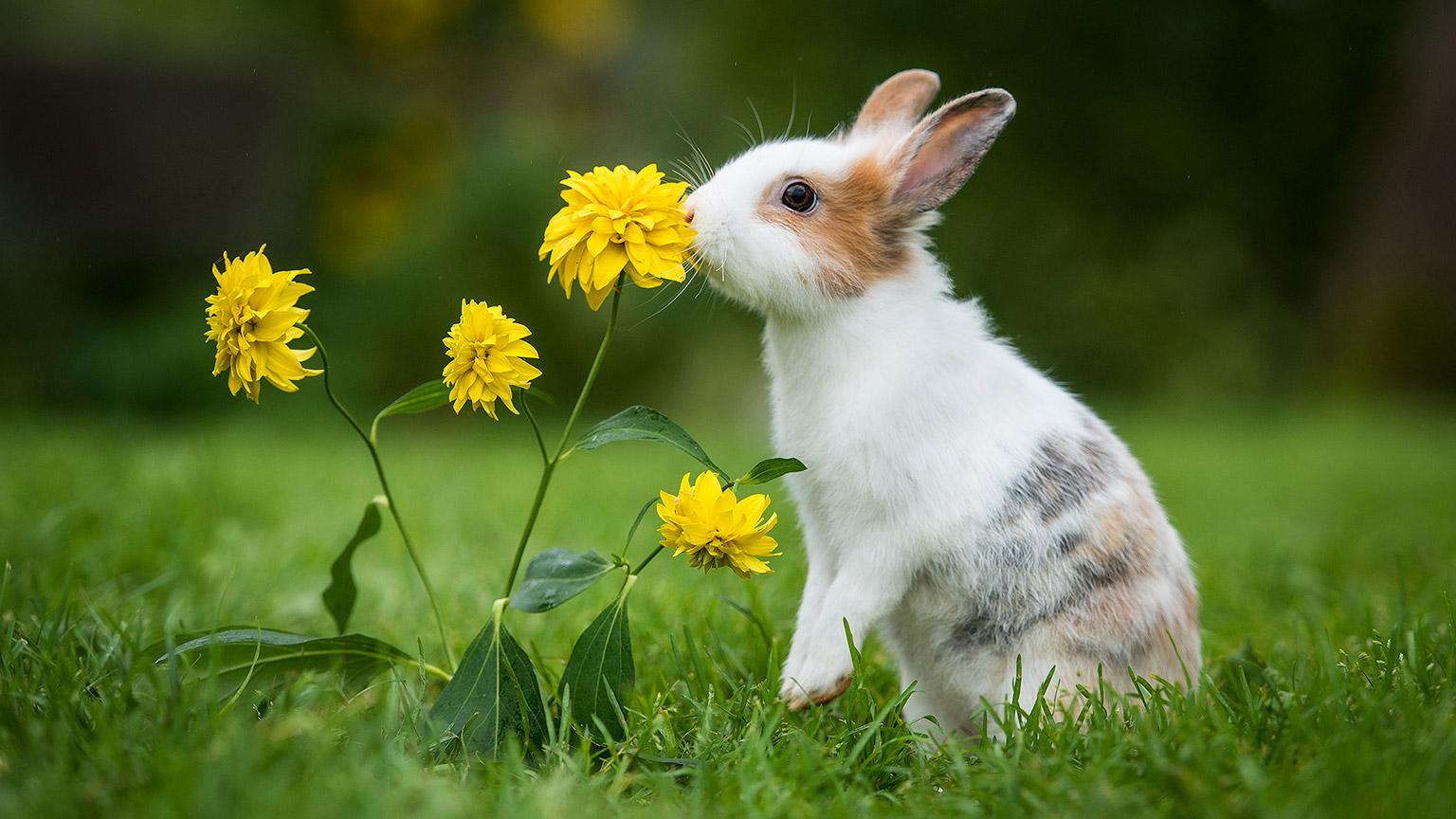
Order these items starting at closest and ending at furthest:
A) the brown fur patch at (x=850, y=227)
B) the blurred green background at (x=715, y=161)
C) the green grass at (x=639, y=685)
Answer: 1. the green grass at (x=639, y=685)
2. the brown fur patch at (x=850, y=227)
3. the blurred green background at (x=715, y=161)

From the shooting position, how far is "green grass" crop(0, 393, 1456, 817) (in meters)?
1.49

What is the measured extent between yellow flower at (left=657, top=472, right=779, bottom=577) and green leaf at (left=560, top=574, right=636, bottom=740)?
136mm

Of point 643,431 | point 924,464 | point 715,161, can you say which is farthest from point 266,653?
point 715,161

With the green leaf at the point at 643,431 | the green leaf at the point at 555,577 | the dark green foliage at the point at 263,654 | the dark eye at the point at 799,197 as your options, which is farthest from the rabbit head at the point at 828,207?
the dark green foliage at the point at 263,654

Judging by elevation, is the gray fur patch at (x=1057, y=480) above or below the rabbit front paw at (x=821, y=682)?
above

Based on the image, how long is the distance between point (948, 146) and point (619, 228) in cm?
77

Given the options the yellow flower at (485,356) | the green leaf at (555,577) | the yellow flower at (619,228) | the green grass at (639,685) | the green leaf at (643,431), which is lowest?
the green grass at (639,685)

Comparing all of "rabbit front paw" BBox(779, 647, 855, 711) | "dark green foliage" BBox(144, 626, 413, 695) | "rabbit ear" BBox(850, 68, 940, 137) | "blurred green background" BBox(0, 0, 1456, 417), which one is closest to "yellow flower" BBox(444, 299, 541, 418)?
"dark green foliage" BBox(144, 626, 413, 695)

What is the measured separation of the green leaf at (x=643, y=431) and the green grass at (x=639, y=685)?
0.47m

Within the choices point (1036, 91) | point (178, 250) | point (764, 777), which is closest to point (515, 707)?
point (764, 777)

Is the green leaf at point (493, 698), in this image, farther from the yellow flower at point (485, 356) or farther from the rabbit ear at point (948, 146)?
the rabbit ear at point (948, 146)

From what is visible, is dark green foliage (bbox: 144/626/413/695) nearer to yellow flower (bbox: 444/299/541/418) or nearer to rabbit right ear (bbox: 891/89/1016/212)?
yellow flower (bbox: 444/299/541/418)

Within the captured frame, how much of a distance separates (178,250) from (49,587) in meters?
6.01

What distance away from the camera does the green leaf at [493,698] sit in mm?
1808
